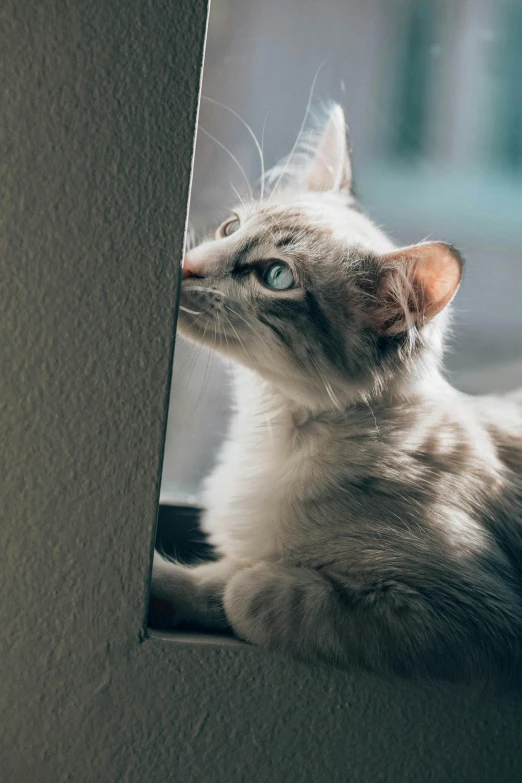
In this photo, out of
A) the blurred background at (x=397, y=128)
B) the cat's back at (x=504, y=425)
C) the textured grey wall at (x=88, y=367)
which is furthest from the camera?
the blurred background at (x=397, y=128)

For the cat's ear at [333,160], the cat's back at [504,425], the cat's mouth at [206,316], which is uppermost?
the cat's ear at [333,160]

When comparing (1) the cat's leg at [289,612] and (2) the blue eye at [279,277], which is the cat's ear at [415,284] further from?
(1) the cat's leg at [289,612]

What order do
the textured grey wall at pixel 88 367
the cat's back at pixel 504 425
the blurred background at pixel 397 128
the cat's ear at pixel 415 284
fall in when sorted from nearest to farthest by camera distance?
1. the textured grey wall at pixel 88 367
2. the cat's ear at pixel 415 284
3. the cat's back at pixel 504 425
4. the blurred background at pixel 397 128

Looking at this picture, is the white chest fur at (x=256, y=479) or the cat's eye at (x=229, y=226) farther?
the cat's eye at (x=229, y=226)

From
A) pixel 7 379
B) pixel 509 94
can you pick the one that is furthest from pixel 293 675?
pixel 509 94

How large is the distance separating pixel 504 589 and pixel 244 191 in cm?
83

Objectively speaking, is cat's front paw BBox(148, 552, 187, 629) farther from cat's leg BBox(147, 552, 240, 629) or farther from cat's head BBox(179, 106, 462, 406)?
cat's head BBox(179, 106, 462, 406)

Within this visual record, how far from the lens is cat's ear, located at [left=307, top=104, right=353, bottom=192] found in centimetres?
127

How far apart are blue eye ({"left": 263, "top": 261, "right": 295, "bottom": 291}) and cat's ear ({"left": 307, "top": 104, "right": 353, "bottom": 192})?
0.34m

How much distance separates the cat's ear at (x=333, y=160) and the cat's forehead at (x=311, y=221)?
58 millimetres

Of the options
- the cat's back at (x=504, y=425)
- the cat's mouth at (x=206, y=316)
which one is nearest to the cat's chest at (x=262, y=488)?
the cat's mouth at (x=206, y=316)

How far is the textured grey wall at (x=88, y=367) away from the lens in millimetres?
797

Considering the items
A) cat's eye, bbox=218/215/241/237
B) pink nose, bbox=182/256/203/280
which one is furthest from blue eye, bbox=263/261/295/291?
cat's eye, bbox=218/215/241/237

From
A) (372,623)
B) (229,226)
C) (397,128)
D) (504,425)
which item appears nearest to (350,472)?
(372,623)
